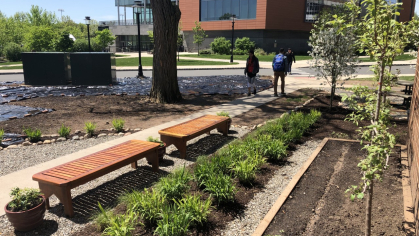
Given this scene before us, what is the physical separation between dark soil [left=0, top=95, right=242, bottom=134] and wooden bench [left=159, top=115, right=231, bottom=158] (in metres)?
2.09

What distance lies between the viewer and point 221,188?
4.54 meters

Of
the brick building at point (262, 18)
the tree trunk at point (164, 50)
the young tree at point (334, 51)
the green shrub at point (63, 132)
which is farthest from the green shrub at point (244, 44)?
the green shrub at point (63, 132)

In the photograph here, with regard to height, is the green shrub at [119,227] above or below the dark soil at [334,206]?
above

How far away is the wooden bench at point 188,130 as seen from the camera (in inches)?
258

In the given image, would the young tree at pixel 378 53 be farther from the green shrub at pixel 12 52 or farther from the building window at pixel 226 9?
the building window at pixel 226 9

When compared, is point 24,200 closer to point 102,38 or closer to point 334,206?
point 334,206

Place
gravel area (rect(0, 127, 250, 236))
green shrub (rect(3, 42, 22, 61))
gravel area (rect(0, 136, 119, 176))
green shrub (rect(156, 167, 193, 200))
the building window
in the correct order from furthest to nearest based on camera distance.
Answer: the building window → green shrub (rect(3, 42, 22, 61)) → gravel area (rect(0, 136, 119, 176)) → green shrub (rect(156, 167, 193, 200)) → gravel area (rect(0, 127, 250, 236))

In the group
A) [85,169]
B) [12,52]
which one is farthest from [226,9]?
[85,169]

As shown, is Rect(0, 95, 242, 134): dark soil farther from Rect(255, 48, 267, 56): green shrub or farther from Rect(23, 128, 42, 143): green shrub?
Rect(255, 48, 267, 56): green shrub

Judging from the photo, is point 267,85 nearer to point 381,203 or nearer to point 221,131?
point 221,131

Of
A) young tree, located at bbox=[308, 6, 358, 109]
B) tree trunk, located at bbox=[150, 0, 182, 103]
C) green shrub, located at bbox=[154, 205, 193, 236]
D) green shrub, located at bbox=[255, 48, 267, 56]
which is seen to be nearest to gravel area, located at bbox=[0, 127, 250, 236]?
green shrub, located at bbox=[154, 205, 193, 236]

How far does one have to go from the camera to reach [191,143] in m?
7.67

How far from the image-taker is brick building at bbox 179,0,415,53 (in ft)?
161

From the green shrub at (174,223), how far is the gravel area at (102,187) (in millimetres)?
1190
